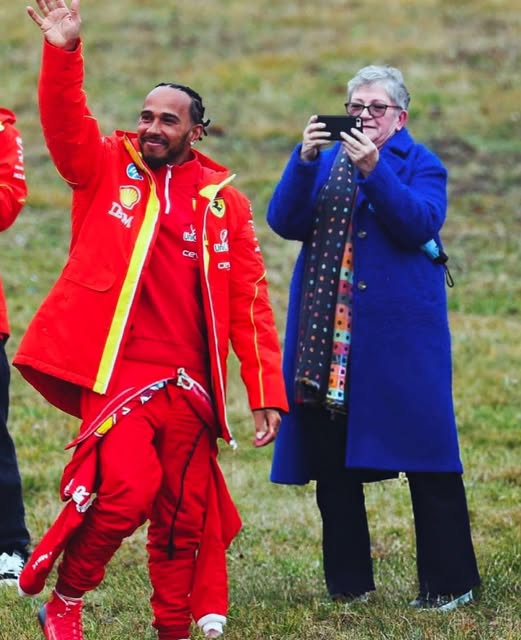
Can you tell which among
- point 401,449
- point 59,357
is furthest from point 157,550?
point 401,449

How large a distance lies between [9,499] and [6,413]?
409 millimetres

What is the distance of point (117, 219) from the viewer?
5.23 m

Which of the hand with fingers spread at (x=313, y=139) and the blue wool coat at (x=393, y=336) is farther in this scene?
the blue wool coat at (x=393, y=336)

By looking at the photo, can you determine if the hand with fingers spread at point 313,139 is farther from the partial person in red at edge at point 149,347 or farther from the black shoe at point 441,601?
the black shoe at point 441,601

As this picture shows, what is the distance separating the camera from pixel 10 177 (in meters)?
6.38

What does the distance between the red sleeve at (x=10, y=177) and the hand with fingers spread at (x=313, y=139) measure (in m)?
1.33

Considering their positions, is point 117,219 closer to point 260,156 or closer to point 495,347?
point 495,347

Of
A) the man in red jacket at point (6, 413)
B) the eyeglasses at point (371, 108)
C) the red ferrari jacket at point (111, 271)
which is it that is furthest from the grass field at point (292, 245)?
the eyeglasses at point (371, 108)

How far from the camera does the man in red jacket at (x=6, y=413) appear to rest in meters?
6.36

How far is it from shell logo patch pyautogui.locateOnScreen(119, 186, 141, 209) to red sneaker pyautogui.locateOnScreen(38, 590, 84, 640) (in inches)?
56.0

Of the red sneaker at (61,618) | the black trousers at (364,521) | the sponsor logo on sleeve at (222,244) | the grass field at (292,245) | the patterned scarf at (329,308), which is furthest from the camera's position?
the grass field at (292,245)

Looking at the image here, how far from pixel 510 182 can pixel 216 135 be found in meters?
4.35

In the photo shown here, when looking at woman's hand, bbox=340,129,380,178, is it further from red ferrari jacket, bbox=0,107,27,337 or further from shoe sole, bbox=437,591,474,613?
shoe sole, bbox=437,591,474,613

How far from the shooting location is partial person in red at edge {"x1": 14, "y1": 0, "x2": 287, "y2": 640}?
5.11 meters
